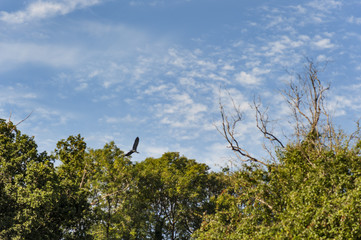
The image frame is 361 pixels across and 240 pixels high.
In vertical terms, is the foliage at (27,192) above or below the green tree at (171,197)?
below

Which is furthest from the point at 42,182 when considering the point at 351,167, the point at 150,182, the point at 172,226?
the point at 172,226

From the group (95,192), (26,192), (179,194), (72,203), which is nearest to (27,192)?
(26,192)

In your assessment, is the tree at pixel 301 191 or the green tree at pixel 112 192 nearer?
the tree at pixel 301 191

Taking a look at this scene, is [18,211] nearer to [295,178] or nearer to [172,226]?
[295,178]

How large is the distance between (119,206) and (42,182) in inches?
537

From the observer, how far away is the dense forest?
1352 centimetres

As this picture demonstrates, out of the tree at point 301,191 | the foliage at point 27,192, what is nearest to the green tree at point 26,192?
the foliage at point 27,192

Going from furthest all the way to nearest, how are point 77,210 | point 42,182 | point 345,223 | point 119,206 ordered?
1. point 119,206
2. point 77,210
3. point 42,182
4. point 345,223

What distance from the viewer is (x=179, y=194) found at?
40.7 metres

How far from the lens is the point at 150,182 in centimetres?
4069

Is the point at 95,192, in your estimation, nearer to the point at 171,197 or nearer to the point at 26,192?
the point at 171,197

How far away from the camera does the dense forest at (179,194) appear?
13.5 meters

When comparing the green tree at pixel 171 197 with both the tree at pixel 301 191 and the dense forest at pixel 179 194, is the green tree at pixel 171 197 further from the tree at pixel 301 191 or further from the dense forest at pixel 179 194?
the tree at pixel 301 191

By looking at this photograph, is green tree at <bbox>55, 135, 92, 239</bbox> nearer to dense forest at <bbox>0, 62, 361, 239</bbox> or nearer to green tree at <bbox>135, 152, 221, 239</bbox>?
dense forest at <bbox>0, 62, 361, 239</bbox>
